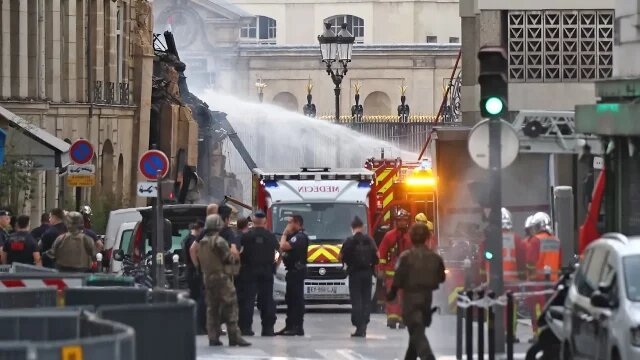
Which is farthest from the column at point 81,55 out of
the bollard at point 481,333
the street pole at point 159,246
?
the bollard at point 481,333

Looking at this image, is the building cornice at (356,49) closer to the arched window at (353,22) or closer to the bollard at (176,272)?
the arched window at (353,22)

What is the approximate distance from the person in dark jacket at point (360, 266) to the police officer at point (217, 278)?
2.71 m

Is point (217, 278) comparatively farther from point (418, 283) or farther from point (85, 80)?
point (85, 80)

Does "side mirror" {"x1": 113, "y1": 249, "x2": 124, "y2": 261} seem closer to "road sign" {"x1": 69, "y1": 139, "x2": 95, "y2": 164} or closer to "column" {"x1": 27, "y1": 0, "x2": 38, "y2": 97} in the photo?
"road sign" {"x1": 69, "y1": 139, "x2": 95, "y2": 164}

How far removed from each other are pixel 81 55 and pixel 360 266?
2937 cm

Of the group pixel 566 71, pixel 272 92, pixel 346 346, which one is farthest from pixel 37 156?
pixel 272 92

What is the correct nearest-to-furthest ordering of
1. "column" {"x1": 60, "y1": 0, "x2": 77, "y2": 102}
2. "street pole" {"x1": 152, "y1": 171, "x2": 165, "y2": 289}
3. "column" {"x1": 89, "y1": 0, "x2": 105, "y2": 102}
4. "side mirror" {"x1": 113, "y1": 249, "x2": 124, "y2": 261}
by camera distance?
1. "street pole" {"x1": 152, "y1": 171, "x2": 165, "y2": 289}
2. "side mirror" {"x1": 113, "y1": 249, "x2": 124, "y2": 261}
3. "column" {"x1": 60, "y1": 0, "x2": 77, "y2": 102}
4. "column" {"x1": 89, "y1": 0, "x2": 105, "y2": 102}

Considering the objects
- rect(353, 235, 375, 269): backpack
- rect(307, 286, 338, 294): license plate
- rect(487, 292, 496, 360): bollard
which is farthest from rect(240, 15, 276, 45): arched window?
rect(487, 292, 496, 360): bollard

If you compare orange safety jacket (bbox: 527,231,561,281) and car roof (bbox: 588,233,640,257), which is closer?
car roof (bbox: 588,233,640,257)

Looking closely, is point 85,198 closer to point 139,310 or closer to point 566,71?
point 566,71

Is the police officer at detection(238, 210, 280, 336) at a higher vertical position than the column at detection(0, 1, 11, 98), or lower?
lower

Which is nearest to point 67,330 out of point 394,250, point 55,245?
point 55,245

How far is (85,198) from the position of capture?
2135 inches

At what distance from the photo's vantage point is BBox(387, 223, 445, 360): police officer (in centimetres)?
2205
